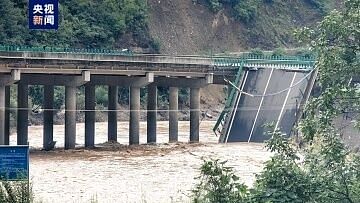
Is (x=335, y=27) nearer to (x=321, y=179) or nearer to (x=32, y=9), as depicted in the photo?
(x=321, y=179)

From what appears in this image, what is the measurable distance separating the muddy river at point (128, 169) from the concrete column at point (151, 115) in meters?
2.28

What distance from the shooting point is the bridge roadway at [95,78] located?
148 ft

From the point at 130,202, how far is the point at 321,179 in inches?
446

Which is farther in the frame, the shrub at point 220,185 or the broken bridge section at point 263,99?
the broken bridge section at point 263,99

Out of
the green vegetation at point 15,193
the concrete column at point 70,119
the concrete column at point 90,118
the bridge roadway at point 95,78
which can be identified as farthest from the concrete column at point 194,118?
the green vegetation at point 15,193

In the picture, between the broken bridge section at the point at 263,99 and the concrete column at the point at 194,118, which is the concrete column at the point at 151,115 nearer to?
the concrete column at the point at 194,118

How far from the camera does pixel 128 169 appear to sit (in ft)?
125

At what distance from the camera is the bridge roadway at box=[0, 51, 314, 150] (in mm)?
45125

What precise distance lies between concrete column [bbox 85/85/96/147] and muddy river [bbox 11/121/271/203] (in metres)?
0.90

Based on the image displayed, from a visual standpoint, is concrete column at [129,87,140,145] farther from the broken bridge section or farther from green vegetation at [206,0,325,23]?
green vegetation at [206,0,325,23]

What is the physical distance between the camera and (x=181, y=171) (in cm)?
3803

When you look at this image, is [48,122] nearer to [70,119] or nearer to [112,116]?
[70,119]

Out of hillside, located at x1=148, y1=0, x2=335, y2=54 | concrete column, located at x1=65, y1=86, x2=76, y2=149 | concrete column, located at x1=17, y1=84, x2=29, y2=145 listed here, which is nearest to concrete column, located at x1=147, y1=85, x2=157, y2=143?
concrete column, located at x1=65, y1=86, x2=76, y2=149

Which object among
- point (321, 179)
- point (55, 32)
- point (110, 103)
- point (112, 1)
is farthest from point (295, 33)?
point (112, 1)
